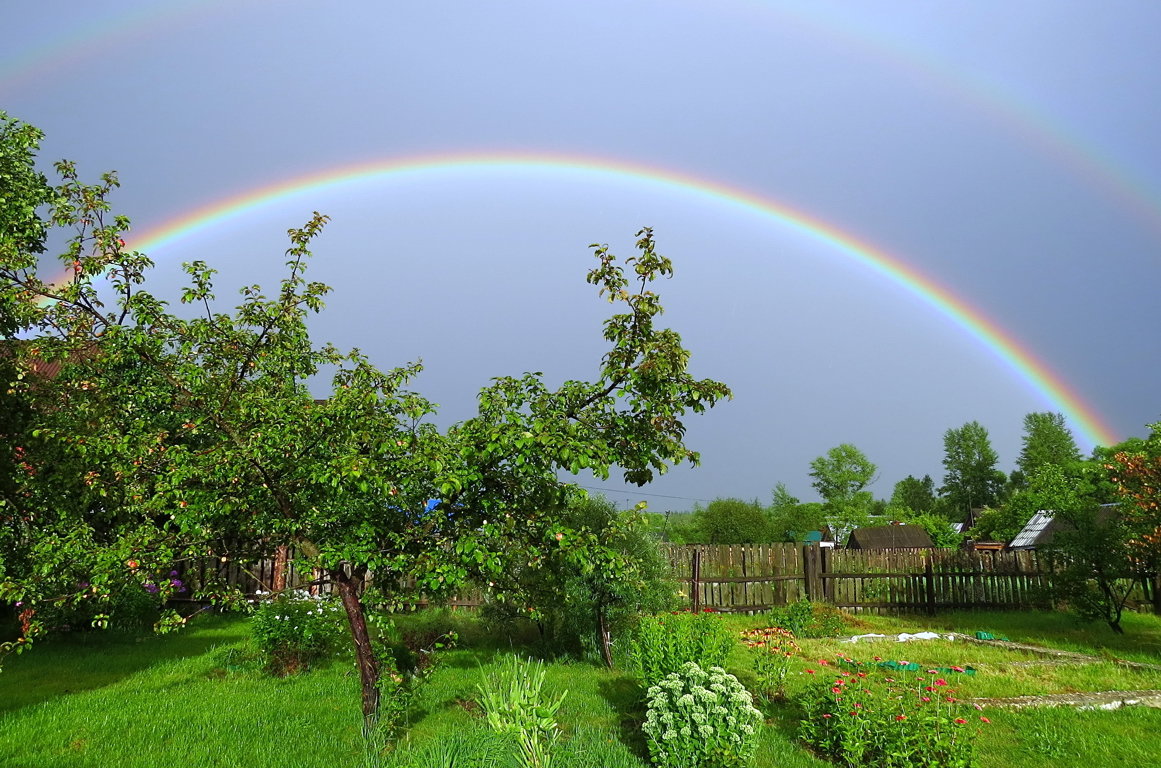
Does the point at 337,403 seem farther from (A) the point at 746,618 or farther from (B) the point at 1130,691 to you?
(A) the point at 746,618

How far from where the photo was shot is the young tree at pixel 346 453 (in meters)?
4.75

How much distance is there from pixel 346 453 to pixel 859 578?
15365 mm

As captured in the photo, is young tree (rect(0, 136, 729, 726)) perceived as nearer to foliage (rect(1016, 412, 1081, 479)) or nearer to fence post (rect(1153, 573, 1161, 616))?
fence post (rect(1153, 573, 1161, 616))

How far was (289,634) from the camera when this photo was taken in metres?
8.94

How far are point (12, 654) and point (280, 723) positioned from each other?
6.57 metres

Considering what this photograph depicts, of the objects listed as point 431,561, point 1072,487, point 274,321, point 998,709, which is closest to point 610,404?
point 431,561

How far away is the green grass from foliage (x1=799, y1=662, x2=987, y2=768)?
30 centimetres

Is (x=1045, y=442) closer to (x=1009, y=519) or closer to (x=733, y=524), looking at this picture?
(x=1009, y=519)

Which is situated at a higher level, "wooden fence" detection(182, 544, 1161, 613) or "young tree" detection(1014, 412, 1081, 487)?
"young tree" detection(1014, 412, 1081, 487)

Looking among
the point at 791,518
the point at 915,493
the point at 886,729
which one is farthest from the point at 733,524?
the point at 915,493

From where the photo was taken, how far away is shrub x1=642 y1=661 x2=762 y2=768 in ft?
15.3

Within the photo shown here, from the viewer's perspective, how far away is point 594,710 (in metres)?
6.89

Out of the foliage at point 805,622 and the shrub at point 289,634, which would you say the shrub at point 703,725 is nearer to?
the shrub at point 289,634

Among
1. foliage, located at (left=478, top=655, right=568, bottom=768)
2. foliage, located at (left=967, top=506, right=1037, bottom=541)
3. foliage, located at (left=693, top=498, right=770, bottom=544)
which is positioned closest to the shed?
foliage, located at (left=967, top=506, right=1037, bottom=541)
